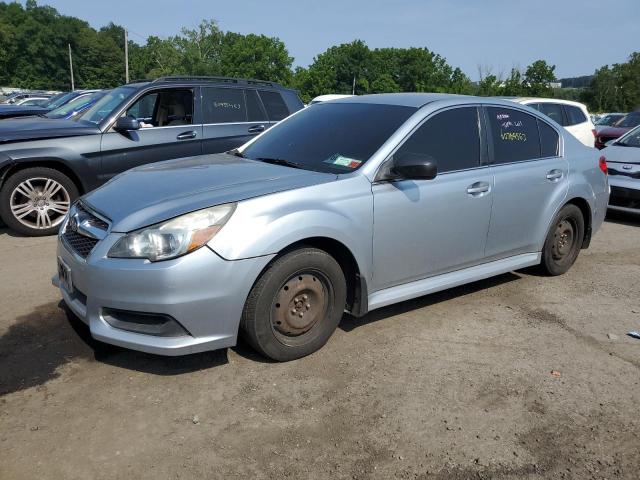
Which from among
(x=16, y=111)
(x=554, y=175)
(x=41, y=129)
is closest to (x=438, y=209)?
(x=554, y=175)

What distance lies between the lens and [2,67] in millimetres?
94812

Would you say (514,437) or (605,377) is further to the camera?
(605,377)

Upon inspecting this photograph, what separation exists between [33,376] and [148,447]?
1074 millimetres

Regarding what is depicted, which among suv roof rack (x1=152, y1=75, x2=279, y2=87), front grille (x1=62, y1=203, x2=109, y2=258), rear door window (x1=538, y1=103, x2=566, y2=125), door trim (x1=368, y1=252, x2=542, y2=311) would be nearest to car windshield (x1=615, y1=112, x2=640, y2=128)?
rear door window (x1=538, y1=103, x2=566, y2=125)

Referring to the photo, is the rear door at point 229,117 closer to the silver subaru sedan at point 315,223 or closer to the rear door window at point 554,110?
the silver subaru sedan at point 315,223

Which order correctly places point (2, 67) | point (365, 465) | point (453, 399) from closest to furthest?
point (365, 465), point (453, 399), point (2, 67)

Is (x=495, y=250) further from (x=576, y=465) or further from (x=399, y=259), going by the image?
(x=576, y=465)

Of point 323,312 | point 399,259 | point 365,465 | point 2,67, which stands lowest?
point 365,465

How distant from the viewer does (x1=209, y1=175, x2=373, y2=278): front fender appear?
10.3 feet

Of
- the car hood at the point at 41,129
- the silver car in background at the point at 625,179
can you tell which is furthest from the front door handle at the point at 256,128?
the silver car in background at the point at 625,179

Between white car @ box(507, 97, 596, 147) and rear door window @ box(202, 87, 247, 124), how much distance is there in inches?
235

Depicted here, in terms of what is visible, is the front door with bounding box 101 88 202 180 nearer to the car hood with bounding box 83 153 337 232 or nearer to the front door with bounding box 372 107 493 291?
the car hood with bounding box 83 153 337 232

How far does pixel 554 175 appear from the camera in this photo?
4.98 m

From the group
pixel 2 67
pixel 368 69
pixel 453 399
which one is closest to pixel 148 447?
pixel 453 399
